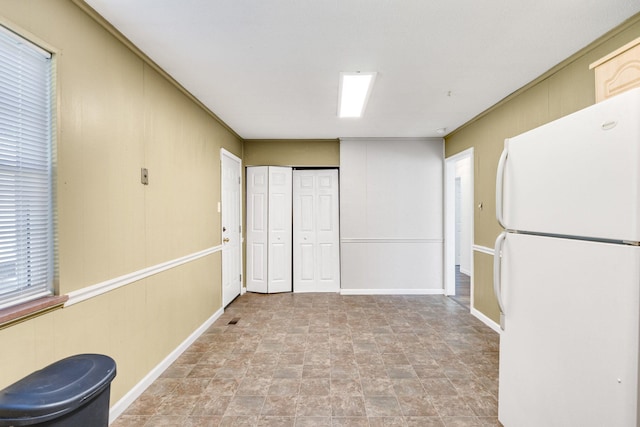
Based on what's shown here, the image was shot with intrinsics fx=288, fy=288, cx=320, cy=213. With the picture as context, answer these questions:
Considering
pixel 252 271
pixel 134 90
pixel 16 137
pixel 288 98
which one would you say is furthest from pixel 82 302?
pixel 252 271

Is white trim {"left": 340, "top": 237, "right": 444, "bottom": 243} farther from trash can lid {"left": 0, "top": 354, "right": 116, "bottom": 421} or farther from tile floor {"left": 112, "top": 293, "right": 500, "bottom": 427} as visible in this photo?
trash can lid {"left": 0, "top": 354, "right": 116, "bottom": 421}

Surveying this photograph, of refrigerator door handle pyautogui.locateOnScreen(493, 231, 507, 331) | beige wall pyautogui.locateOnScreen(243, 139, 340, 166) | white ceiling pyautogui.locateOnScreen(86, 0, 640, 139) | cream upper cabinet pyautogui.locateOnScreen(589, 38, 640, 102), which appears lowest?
refrigerator door handle pyautogui.locateOnScreen(493, 231, 507, 331)

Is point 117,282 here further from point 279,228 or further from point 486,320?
point 486,320

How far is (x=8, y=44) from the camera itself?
129cm

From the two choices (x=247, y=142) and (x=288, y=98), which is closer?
(x=288, y=98)

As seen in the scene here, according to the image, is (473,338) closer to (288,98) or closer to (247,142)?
(288,98)

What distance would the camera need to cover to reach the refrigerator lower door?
1028 mm

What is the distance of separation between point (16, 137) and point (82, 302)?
92cm

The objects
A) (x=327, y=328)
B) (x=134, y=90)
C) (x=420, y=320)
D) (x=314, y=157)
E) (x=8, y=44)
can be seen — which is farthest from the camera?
(x=314, y=157)

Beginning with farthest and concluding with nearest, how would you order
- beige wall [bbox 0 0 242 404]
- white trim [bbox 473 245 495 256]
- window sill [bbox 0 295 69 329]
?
1. white trim [bbox 473 245 495 256]
2. beige wall [bbox 0 0 242 404]
3. window sill [bbox 0 295 69 329]

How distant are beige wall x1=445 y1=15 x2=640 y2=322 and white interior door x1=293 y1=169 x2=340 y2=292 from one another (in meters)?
2.03

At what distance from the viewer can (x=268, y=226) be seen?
4781mm

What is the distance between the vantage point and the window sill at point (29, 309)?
123 centimetres

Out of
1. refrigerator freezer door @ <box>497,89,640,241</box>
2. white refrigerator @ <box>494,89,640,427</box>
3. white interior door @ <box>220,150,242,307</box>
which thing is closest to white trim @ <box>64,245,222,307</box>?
white interior door @ <box>220,150,242,307</box>
